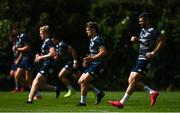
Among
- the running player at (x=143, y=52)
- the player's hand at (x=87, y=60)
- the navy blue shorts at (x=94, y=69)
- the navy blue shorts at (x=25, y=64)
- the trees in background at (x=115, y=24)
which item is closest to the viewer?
the running player at (x=143, y=52)

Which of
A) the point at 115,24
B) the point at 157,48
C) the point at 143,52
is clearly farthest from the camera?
the point at 115,24

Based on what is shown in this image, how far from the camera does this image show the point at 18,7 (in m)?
38.9

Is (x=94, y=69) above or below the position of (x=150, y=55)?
below

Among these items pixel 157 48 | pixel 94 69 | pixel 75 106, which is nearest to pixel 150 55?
pixel 157 48

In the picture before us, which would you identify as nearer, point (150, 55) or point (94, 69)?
point (150, 55)

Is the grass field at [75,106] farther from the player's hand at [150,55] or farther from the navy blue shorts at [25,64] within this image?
the navy blue shorts at [25,64]

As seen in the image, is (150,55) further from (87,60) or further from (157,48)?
(87,60)

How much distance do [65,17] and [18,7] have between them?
2.49 meters

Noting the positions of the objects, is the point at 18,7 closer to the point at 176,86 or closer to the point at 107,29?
the point at 107,29

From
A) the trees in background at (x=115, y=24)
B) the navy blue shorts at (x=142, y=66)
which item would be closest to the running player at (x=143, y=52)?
the navy blue shorts at (x=142, y=66)

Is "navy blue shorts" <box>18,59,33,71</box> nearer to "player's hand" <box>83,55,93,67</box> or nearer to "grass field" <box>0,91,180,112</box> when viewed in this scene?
"grass field" <box>0,91,180,112</box>

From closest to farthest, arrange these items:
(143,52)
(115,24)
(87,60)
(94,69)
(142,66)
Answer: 1. (142,66)
2. (143,52)
3. (87,60)
4. (94,69)
5. (115,24)

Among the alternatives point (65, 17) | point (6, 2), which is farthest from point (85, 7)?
point (6, 2)

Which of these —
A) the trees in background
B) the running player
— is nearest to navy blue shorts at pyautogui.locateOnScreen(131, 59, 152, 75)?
the running player
